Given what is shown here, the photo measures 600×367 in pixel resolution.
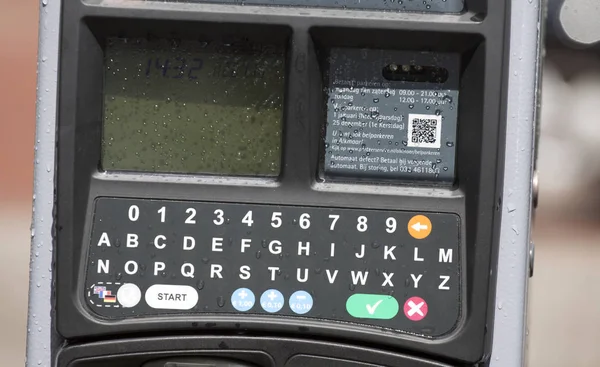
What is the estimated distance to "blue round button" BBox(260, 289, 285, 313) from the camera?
59.8 inches

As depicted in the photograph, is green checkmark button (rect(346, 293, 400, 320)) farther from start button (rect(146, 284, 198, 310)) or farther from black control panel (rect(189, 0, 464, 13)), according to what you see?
black control panel (rect(189, 0, 464, 13))

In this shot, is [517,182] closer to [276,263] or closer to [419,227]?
[419,227]

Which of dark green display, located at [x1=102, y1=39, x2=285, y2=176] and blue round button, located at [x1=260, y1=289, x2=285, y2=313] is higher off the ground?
dark green display, located at [x1=102, y1=39, x2=285, y2=176]

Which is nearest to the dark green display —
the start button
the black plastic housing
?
the black plastic housing

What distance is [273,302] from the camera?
1.52 metres

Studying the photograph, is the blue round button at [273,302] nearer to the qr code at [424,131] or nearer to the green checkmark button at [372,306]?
the green checkmark button at [372,306]

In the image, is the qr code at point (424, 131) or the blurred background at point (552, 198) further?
the blurred background at point (552, 198)

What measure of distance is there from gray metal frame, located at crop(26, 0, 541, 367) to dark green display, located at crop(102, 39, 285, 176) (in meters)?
0.11

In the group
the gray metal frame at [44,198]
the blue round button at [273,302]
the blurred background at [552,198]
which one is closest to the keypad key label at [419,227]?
the blue round button at [273,302]

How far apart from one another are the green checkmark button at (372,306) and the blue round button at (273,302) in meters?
0.11

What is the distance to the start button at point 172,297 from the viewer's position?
152cm

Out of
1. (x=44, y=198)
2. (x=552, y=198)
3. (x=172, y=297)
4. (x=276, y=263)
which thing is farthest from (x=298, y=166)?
(x=552, y=198)

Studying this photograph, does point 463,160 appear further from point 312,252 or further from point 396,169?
point 312,252

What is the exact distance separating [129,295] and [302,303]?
0.28 metres
